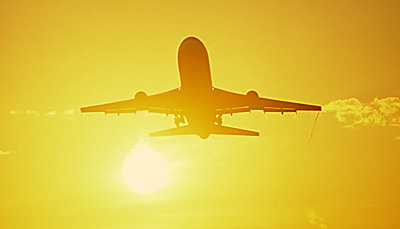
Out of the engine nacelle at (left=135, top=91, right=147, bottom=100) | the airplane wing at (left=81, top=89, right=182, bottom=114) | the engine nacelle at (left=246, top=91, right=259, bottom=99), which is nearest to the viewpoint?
the engine nacelle at (left=135, top=91, right=147, bottom=100)

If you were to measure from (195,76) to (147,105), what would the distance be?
7.20 m

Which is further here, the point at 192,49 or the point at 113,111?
the point at 113,111

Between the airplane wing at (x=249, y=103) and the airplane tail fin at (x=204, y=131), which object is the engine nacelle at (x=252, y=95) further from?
the airplane tail fin at (x=204, y=131)

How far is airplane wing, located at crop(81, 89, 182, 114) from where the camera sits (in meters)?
97.6

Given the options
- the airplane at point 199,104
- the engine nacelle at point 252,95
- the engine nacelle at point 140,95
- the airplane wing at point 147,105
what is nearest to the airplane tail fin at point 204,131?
the airplane at point 199,104

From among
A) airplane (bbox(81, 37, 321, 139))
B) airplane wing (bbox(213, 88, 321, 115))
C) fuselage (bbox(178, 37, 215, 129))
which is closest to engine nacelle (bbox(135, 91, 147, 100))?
airplane (bbox(81, 37, 321, 139))

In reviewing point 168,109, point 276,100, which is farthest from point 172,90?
point 276,100

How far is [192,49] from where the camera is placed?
93.9 metres

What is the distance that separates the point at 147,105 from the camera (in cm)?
9856

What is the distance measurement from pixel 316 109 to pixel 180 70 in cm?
1487

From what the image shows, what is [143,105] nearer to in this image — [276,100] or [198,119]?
[198,119]

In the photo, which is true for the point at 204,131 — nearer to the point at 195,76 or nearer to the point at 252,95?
the point at 252,95

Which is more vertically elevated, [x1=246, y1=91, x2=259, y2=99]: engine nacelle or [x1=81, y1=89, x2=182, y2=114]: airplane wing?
[x1=81, y1=89, x2=182, y2=114]: airplane wing

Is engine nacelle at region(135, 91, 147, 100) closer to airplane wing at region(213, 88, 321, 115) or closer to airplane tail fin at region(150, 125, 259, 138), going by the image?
airplane tail fin at region(150, 125, 259, 138)
